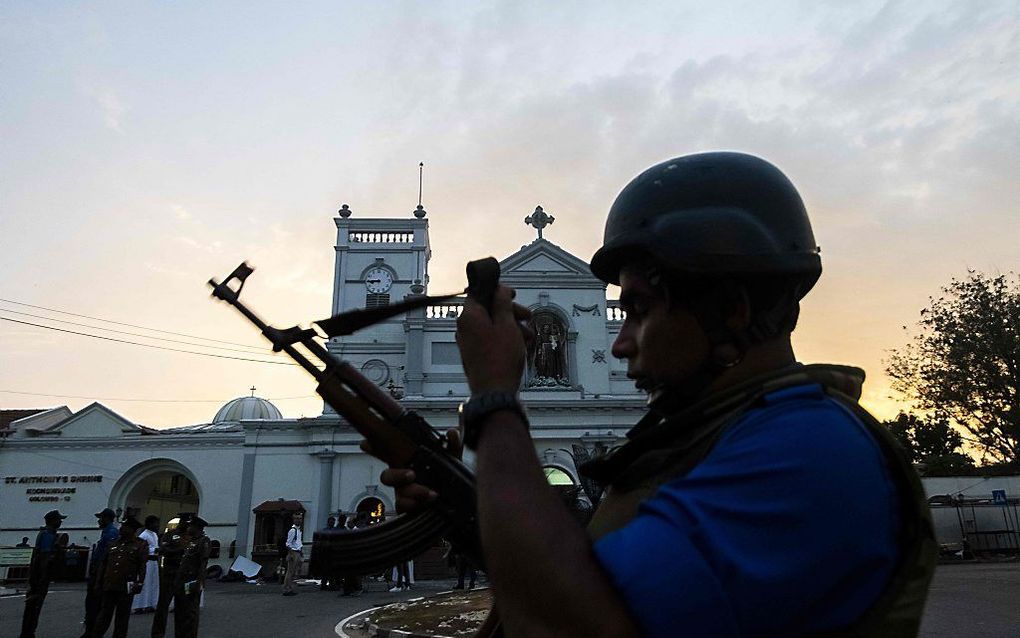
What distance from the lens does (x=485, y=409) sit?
38.9 inches

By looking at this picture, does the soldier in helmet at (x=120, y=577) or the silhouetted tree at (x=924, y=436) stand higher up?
the silhouetted tree at (x=924, y=436)

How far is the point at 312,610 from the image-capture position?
12289 millimetres

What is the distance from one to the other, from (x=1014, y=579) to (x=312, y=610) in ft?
47.8

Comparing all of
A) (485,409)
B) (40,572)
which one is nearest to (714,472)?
(485,409)

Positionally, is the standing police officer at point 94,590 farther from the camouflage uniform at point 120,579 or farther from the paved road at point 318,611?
the paved road at point 318,611

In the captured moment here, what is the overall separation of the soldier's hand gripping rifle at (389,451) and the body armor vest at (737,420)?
0.39m

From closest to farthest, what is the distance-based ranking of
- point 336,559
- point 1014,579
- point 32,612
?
point 336,559, point 32,612, point 1014,579

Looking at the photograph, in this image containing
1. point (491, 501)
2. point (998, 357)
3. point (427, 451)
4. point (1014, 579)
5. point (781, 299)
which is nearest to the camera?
point (491, 501)

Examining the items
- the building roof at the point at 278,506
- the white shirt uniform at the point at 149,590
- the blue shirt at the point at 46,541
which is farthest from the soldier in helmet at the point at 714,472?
the building roof at the point at 278,506

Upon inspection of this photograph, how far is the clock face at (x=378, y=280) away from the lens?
1197 inches

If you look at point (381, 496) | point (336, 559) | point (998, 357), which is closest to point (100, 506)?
point (381, 496)

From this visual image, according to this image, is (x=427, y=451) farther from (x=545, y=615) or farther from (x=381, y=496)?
(x=381, y=496)

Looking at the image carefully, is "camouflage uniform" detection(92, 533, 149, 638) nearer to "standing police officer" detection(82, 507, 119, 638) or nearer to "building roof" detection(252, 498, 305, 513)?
"standing police officer" detection(82, 507, 119, 638)

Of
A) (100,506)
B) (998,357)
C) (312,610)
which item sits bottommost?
(312,610)
